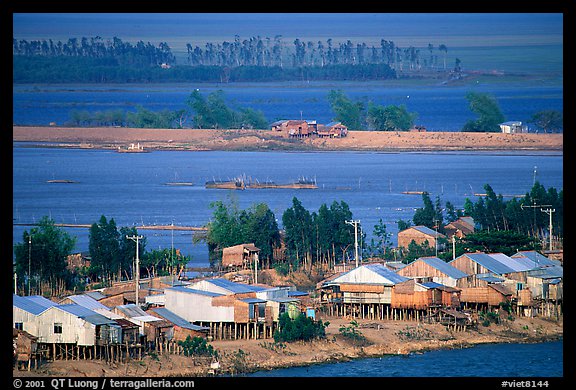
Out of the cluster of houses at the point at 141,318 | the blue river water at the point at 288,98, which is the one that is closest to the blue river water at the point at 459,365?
the cluster of houses at the point at 141,318

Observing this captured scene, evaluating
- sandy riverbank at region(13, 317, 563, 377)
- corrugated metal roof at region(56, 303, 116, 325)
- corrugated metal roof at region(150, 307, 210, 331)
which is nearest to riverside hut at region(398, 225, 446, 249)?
sandy riverbank at region(13, 317, 563, 377)

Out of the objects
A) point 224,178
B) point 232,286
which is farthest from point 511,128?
point 232,286

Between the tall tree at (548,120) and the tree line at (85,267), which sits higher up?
the tall tree at (548,120)

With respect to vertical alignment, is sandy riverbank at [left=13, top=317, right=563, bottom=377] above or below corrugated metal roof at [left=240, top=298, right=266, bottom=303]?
below

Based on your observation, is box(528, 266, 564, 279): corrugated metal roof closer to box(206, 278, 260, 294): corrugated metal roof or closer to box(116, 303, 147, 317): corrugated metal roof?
box(206, 278, 260, 294): corrugated metal roof

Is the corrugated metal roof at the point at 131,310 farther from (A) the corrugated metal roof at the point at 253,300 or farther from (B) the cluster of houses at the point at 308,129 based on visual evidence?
(B) the cluster of houses at the point at 308,129

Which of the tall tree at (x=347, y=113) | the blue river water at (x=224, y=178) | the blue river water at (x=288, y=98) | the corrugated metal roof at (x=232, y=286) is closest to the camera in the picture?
the corrugated metal roof at (x=232, y=286)
